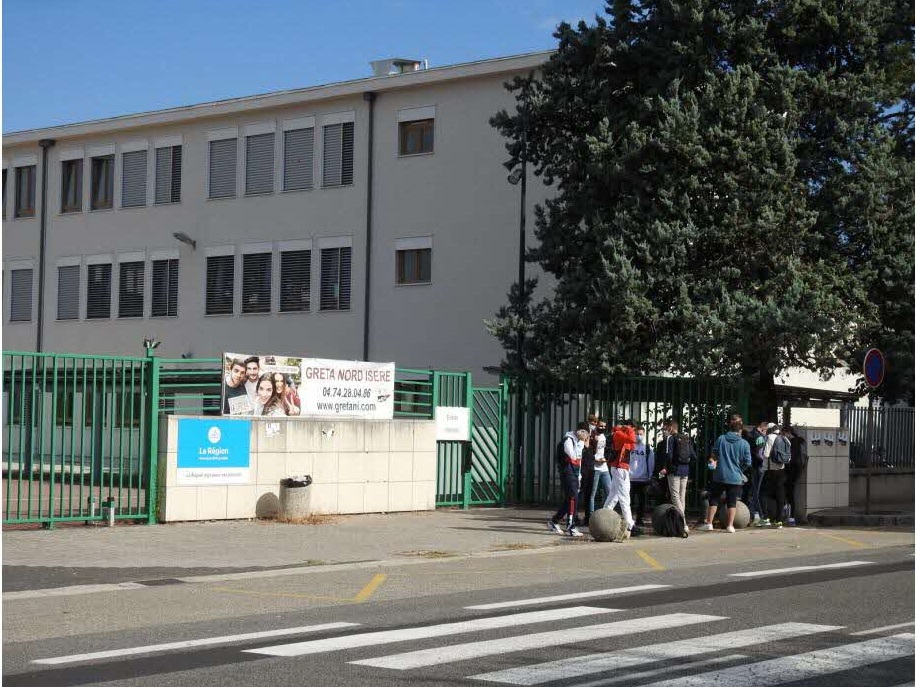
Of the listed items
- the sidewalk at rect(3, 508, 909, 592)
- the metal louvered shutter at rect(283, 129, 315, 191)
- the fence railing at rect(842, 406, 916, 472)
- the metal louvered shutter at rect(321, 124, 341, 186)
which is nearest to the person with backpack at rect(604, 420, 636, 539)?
the sidewalk at rect(3, 508, 909, 592)

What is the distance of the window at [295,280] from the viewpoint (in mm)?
37688

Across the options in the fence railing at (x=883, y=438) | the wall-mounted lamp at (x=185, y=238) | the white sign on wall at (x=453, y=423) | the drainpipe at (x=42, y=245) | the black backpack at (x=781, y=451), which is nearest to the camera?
the black backpack at (x=781, y=451)

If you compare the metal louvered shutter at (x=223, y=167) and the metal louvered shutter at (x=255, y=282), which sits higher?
the metal louvered shutter at (x=223, y=167)

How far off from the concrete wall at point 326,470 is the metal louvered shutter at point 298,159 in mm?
15912

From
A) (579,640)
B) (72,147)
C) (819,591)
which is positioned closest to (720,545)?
(819,591)

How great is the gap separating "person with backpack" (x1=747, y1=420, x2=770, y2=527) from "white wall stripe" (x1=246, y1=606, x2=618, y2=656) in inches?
428

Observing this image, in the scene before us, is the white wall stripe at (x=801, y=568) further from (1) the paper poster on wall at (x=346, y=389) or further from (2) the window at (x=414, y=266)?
(2) the window at (x=414, y=266)

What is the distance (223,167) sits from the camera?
39.0 meters

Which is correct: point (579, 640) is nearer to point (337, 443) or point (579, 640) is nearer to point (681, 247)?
point (337, 443)

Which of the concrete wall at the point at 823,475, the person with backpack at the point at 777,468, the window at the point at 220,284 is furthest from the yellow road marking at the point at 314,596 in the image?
the window at the point at 220,284

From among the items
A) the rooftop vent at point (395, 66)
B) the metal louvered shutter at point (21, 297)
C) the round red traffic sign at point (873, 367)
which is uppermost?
the rooftop vent at point (395, 66)

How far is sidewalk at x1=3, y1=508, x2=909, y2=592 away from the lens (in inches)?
556

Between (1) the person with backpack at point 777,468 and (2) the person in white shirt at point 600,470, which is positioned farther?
(1) the person with backpack at point 777,468

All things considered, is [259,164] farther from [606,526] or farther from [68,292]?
[606,526]
